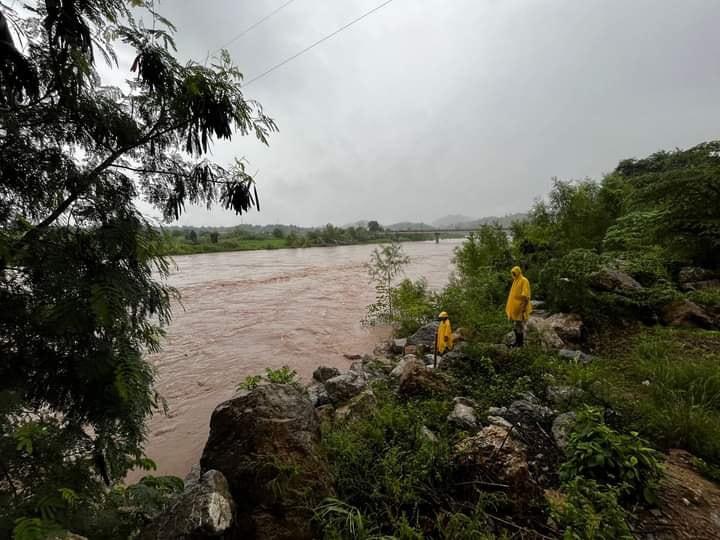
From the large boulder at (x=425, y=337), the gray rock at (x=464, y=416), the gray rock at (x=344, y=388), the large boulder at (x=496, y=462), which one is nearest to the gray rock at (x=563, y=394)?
the gray rock at (x=464, y=416)

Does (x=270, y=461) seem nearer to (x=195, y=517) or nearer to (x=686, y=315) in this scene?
(x=195, y=517)

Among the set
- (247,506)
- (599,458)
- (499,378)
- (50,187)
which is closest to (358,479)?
(247,506)

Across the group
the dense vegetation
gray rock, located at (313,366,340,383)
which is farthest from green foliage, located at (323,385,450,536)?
gray rock, located at (313,366,340,383)

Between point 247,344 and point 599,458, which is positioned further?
point 247,344

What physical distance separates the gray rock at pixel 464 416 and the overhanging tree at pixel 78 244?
2937mm

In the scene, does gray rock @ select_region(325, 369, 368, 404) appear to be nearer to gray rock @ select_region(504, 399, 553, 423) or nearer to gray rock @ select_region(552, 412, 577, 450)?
gray rock @ select_region(504, 399, 553, 423)

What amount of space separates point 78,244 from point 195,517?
75.9 inches

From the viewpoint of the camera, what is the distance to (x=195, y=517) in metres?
1.80

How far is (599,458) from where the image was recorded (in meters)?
2.16

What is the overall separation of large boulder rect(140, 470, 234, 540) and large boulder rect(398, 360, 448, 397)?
8.27ft

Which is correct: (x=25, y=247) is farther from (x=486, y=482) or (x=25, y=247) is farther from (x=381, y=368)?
(x=381, y=368)

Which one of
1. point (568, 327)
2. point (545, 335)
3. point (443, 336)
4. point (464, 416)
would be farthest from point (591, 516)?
point (568, 327)

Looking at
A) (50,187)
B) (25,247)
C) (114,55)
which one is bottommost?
(25,247)

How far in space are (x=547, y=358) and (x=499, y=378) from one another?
1.03m
